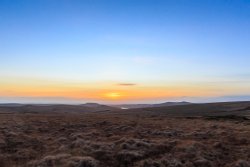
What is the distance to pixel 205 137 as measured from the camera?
2452 centimetres

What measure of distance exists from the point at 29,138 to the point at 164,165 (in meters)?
11.9

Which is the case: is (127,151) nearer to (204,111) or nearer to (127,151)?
(127,151)

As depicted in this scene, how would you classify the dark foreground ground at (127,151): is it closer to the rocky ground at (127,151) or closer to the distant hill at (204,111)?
the rocky ground at (127,151)

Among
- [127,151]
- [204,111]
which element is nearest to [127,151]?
[127,151]

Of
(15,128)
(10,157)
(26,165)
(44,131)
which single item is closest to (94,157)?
(26,165)

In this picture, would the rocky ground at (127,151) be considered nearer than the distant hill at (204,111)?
Yes

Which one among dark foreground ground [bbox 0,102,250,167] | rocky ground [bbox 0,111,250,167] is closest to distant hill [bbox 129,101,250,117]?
rocky ground [bbox 0,111,250,167]

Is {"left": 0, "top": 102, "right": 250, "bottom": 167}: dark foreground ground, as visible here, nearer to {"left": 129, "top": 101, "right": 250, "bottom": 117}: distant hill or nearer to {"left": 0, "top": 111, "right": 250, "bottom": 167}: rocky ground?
{"left": 0, "top": 111, "right": 250, "bottom": 167}: rocky ground

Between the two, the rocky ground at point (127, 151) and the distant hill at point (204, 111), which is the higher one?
the distant hill at point (204, 111)

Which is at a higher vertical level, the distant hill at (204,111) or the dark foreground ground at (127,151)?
the distant hill at (204,111)

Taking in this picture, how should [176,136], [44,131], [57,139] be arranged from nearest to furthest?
1. [57,139]
2. [176,136]
3. [44,131]

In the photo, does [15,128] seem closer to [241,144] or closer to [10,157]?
[10,157]

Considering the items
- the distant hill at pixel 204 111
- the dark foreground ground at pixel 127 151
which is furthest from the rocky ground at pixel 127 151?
the distant hill at pixel 204 111

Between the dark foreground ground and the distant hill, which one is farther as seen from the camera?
Answer: the distant hill
